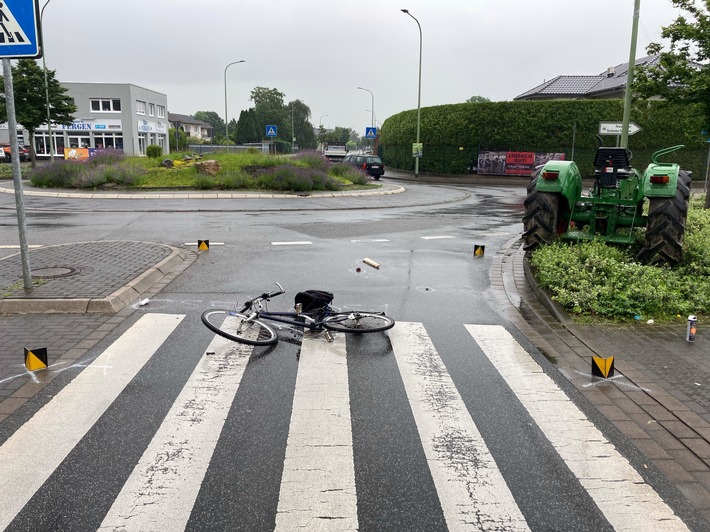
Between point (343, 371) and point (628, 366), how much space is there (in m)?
2.66

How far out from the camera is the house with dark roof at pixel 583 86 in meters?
47.7

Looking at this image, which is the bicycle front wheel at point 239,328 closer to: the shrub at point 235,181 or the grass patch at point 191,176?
the grass patch at point 191,176

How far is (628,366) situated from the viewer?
5.64 meters

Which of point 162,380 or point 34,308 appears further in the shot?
point 34,308

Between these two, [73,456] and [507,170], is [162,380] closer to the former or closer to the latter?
[73,456]

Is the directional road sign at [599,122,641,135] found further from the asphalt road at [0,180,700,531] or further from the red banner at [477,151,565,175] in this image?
the red banner at [477,151,565,175]

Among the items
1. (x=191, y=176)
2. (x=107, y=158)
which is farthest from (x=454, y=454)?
(x=107, y=158)

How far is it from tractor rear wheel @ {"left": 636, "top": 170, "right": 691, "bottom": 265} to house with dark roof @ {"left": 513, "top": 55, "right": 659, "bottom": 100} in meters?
41.6

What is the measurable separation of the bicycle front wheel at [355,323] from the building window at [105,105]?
7265 centimetres

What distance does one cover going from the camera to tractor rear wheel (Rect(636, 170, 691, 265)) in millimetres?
8820

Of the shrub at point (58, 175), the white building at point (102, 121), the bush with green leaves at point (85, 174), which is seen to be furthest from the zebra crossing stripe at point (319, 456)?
the white building at point (102, 121)

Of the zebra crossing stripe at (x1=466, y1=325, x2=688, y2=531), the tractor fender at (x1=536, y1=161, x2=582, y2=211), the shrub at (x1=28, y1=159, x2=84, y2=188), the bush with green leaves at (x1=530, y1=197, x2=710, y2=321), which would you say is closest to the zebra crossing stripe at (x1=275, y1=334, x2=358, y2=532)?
the zebra crossing stripe at (x1=466, y1=325, x2=688, y2=531)

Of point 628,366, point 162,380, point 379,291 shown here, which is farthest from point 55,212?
point 628,366

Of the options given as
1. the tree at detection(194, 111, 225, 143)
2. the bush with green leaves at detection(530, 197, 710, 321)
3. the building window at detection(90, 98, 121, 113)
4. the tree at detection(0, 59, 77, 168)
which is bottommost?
the bush with green leaves at detection(530, 197, 710, 321)
